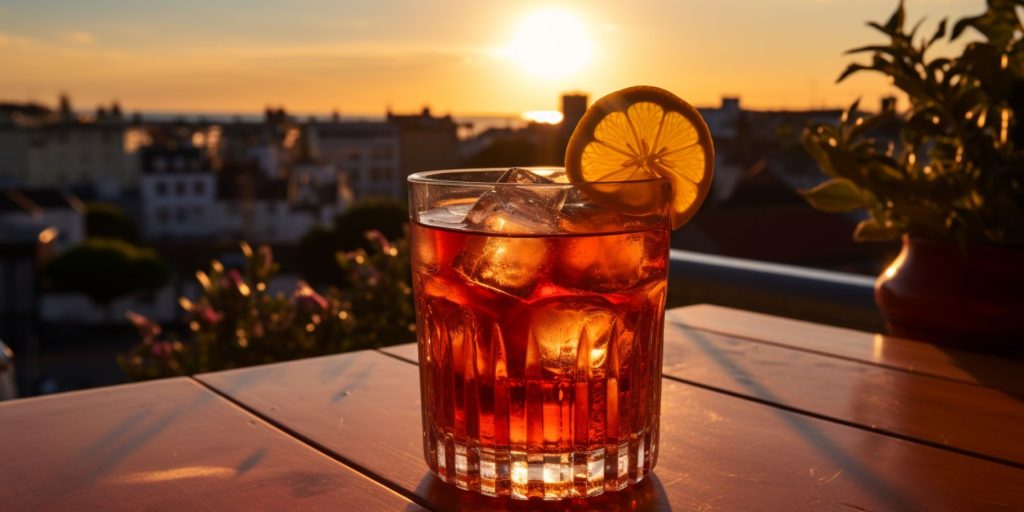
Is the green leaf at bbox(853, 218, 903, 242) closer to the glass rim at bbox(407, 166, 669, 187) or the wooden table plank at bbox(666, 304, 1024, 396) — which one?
the wooden table plank at bbox(666, 304, 1024, 396)

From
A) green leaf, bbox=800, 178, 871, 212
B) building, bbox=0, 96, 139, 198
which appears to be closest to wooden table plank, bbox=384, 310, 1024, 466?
green leaf, bbox=800, 178, 871, 212

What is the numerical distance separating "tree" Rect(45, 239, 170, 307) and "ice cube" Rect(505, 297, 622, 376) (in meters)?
35.2

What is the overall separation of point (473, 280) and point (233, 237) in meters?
44.7

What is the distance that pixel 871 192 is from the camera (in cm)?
168

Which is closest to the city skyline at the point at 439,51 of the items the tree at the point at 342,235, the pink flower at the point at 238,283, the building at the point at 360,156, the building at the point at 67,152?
the pink flower at the point at 238,283

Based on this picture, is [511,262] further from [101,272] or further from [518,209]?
[101,272]

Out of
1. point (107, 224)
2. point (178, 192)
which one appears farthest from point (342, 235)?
point (178, 192)

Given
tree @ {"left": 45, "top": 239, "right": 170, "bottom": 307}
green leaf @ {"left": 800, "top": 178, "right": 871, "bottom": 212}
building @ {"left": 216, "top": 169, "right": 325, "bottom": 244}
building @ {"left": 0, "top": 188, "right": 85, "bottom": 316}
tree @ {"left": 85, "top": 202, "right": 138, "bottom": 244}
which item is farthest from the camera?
building @ {"left": 216, "top": 169, "right": 325, "bottom": 244}

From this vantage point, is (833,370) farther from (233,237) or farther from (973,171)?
(233,237)

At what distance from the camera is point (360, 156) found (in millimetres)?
51406

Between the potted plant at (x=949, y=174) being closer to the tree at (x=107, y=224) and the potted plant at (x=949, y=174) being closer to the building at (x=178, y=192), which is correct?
the tree at (x=107, y=224)

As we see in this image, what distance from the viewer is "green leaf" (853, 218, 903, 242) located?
5.86ft

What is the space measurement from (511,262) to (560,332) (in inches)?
3.1

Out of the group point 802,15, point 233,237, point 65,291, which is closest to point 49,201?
point 65,291
